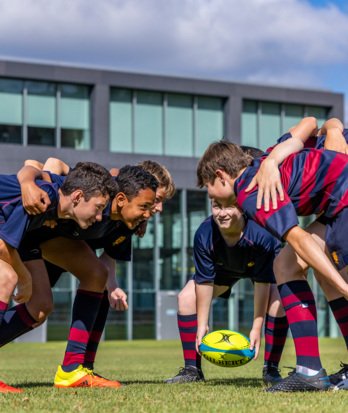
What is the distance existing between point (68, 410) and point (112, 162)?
29.7 meters

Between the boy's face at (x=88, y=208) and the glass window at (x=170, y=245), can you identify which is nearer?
the boy's face at (x=88, y=208)

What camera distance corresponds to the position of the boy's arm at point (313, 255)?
5.53 metres

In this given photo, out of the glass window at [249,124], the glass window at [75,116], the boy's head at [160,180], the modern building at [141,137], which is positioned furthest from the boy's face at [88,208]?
the glass window at [249,124]

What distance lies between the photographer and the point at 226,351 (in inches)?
280

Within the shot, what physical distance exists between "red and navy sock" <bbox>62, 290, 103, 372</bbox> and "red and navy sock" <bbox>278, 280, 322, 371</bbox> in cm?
185

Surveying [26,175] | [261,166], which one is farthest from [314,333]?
[26,175]

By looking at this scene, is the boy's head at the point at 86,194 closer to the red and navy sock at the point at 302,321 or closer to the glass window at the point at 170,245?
the red and navy sock at the point at 302,321

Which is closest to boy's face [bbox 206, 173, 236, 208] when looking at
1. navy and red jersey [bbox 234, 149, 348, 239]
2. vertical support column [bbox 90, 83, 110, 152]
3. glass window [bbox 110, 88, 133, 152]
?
navy and red jersey [bbox 234, 149, 348, 239]

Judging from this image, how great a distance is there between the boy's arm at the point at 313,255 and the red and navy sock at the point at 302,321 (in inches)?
18.3

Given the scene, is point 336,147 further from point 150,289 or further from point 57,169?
point 150,289

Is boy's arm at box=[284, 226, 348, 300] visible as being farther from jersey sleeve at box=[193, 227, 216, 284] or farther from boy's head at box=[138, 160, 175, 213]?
boy's head at box=[138, 160, 175, 213]

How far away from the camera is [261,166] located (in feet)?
19.6

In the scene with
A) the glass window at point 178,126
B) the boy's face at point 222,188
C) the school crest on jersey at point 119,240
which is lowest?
the school crest on jersey at point 119,240

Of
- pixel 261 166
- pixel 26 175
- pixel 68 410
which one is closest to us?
pixel 68 410
